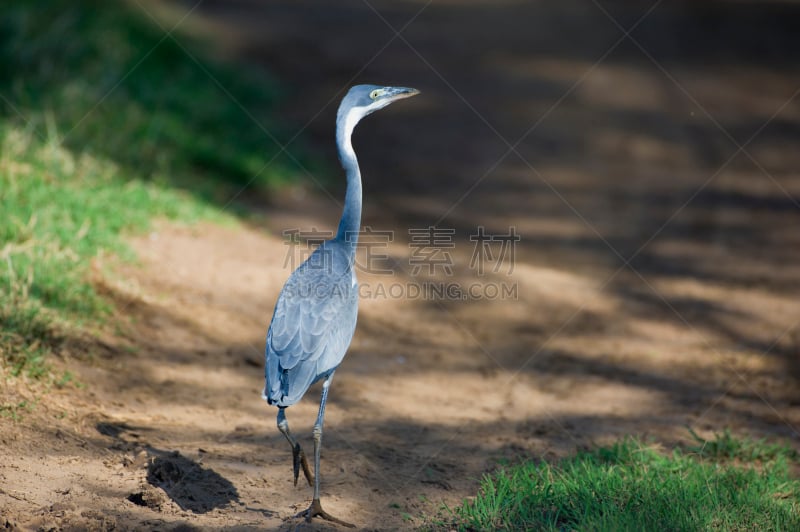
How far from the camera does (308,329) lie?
4418 mm

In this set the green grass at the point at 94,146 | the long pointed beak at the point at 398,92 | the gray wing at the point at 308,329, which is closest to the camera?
the gray wing at the point at 308,329

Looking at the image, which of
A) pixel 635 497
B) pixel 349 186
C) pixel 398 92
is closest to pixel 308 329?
pixel 349 186

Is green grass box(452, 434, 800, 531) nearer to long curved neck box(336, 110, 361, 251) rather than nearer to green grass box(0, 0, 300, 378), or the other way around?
long curved neck box(336, 110, 361, 251)

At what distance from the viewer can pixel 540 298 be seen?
7.71 m

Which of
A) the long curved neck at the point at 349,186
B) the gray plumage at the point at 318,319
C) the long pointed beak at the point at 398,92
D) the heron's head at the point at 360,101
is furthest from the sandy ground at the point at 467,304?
the long pointed beak at the point at 398,92

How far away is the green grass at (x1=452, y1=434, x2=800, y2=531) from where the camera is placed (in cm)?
396

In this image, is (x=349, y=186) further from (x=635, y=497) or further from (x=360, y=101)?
(x=635, y=497)

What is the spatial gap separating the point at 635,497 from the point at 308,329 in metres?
1.87

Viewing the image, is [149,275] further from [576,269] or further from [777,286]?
[777,286]

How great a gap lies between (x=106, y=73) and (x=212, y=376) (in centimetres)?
549

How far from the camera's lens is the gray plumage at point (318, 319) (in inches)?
167

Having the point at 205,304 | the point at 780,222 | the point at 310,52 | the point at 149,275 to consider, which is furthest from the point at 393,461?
the point at 310,52

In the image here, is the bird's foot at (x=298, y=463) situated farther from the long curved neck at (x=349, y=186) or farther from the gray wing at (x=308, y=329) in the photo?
the long curved neck at (x=349, y=186)

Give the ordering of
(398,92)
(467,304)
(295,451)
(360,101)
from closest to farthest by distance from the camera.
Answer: (295,451), (360,101), (398,92), (467,304)
